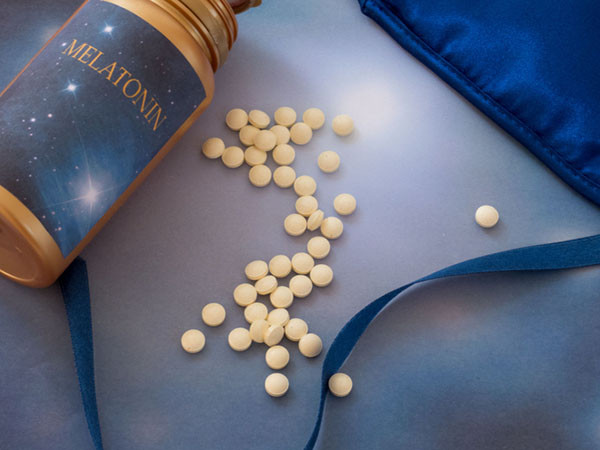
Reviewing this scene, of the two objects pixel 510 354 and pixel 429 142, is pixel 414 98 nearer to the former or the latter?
pixel 429 142

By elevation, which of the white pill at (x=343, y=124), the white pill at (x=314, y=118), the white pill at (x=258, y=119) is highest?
the white pill at (x=343, y=124)

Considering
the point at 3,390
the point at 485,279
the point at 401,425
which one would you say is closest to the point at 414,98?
the point at 485,279

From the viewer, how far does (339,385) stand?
23.2 inches

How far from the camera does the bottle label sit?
0.51 meters

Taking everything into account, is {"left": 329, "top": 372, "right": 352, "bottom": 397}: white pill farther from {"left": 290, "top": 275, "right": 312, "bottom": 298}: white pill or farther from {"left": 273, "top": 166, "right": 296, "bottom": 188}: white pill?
{"left": 273, "top": 166, "right": 296, "bottom": 188}: white pill

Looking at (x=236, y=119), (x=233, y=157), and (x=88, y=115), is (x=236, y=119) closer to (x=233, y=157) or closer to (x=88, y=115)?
(x=233, y=157)

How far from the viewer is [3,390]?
1.90 ft

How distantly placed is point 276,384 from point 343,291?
13cm

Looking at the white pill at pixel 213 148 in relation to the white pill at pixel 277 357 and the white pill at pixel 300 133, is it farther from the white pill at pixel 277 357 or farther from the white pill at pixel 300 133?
the white pill at pixel 277 357

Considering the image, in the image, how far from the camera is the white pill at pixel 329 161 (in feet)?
2.20

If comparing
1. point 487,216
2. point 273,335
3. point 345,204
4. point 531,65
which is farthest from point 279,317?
point 531,65

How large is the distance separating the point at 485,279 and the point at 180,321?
34cm

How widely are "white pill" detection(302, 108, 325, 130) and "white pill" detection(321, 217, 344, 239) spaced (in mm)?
120

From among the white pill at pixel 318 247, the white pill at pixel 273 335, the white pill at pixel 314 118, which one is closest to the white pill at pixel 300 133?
the white pill at pixel 314 118
